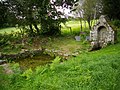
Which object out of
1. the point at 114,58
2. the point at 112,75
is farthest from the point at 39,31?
the point at 112,75

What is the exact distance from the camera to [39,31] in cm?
3522

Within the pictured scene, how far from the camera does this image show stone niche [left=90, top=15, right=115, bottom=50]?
26.3 m

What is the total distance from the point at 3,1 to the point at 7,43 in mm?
7221

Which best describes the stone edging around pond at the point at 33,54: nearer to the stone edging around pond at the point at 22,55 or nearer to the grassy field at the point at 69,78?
the stone edging around pond at the point at 22,55

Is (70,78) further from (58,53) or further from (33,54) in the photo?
(33,54)

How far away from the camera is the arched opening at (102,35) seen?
26922mm

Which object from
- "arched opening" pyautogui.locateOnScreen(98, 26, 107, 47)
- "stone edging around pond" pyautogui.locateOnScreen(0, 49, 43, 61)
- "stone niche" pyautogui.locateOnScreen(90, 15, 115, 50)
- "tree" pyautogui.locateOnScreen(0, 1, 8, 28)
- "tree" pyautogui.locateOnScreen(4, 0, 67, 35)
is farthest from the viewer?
"tree" pyautogui.locateOnScreen(0, 1, 8, 28)

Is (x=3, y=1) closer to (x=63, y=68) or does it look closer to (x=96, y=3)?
(x=96, y=3)

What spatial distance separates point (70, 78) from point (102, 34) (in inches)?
576

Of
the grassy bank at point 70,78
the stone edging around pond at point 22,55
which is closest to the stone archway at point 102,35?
the stone edging around pond at point 22,55

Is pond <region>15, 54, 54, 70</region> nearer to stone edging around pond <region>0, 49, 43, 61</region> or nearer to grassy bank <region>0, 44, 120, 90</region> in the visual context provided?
stone edging around pond <region>0, 49, 43, 61</region>

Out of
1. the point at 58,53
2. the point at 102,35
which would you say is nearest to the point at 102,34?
the point at 102,35

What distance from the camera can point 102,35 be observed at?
27375 mm

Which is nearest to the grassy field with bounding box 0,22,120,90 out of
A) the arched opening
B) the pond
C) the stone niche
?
the pond
